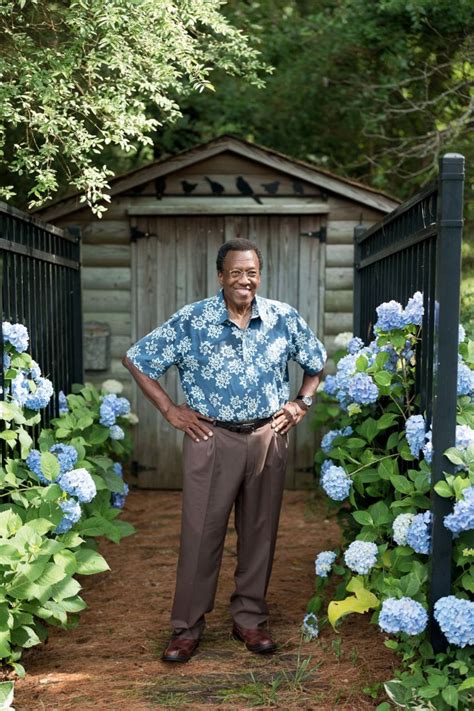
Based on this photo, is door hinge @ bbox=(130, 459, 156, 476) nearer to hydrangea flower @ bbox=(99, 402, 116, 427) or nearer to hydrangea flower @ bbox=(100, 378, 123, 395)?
hydrangea flower @ bbox=(100, 378, 123, 395)

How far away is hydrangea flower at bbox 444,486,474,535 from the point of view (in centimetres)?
244

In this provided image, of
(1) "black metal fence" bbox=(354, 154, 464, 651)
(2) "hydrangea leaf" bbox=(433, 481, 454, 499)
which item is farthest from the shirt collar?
(2) "hydrangea leaf" bbox=(433, 481, 454, 499)

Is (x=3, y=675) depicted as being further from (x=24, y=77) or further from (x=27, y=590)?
(x=24, y=77)

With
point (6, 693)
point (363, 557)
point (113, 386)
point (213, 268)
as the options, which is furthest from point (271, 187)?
point (6, 693)

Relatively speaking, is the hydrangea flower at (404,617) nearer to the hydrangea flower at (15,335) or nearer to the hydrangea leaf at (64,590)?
the hydrangea leaf at (64,590)

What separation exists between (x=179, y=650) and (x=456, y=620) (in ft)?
4.41

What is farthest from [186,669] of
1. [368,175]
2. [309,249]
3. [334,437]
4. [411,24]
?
[368,175]

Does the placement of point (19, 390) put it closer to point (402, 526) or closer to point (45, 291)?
point (45, 291)

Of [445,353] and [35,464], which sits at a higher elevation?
[445,353]

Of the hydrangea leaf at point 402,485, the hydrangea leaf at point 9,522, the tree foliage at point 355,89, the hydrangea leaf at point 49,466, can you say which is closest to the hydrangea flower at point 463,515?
the hydrangea leaf at point 402,485

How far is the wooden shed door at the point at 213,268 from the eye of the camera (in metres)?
6.63

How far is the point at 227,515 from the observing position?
3.44 meters

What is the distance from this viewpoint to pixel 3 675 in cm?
310

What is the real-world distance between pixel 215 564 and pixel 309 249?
3.65 metres
